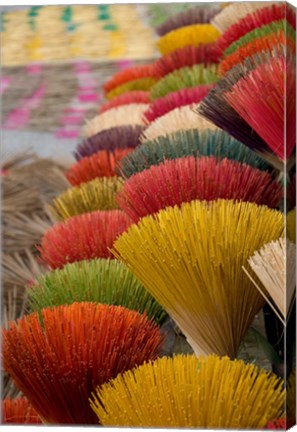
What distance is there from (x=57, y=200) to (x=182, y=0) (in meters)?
0.31

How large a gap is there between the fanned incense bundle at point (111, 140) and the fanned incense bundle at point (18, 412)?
356 millimetres

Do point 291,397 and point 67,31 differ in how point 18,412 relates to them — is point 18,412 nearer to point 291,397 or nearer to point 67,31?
point 291,397

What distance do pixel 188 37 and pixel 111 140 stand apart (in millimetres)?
221

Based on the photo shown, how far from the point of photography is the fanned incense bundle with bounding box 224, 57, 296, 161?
98 cm

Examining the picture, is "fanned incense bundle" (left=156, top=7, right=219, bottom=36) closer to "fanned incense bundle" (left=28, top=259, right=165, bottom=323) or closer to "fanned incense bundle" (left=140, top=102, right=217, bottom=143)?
"fanned incense bundle" (left=140, top=102, right=217, bottom=143)

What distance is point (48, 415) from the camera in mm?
964

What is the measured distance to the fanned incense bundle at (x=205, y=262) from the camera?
932 millimetres

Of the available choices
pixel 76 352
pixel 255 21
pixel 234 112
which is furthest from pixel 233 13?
pixel 76 352

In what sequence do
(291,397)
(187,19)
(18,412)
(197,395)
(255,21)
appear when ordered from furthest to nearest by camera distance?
(187,19)
(255,21)
(18,412)
(291,397)
(197,395)

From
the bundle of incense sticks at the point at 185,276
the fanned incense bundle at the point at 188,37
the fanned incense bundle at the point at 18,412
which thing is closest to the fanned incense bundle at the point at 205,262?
the bundle of incense sticks at the point at 185,276

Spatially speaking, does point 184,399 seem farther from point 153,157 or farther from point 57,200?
point 57,200

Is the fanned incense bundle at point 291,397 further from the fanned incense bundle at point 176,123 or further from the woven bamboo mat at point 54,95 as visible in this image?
the woven bamboo mat at point 54,95

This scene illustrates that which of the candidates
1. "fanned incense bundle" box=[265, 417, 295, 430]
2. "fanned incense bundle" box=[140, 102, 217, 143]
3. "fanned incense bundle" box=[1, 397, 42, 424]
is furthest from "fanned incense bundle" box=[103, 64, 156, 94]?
"fanned incense bundle" box=[265, 417, 295, 430]

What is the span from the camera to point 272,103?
99 cm
